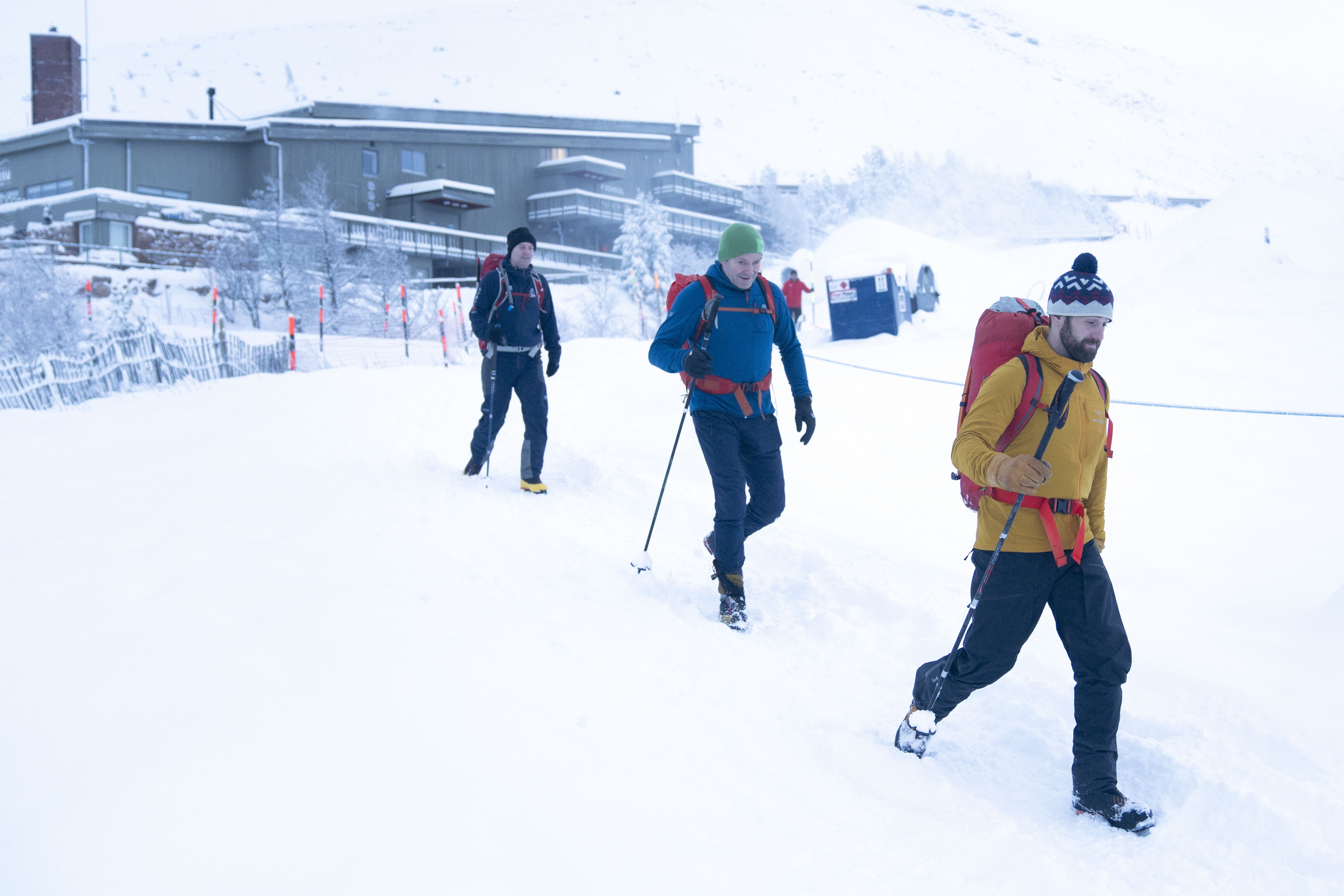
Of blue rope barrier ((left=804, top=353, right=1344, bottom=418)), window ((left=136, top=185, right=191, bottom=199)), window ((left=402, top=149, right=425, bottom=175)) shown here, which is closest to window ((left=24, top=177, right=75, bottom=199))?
window ((left=136, top=185, right=191, bottom=199))

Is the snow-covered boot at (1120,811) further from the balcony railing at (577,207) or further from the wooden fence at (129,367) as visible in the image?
the balcony railing at (577,207)

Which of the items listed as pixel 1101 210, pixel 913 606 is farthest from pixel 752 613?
pixel 1101 210

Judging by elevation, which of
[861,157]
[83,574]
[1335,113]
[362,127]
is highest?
[1335,113]

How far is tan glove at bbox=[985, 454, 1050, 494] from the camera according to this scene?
8.14 ft

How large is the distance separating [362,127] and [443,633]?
36.7 meters

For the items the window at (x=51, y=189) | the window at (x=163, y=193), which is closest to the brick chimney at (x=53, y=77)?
the window at (x=51, y=189)

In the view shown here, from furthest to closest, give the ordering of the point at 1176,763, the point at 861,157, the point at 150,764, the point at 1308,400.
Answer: the point at 861,157
the point at 1308,400
the point at 1176,763
the point at 150,764


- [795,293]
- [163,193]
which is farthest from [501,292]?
[163,193]

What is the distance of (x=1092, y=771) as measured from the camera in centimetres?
271

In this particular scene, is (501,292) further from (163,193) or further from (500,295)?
(163,193)

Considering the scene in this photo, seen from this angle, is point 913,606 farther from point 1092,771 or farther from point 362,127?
point 362,127

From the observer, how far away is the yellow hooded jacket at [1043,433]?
2.69 m

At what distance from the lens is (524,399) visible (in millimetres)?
6797

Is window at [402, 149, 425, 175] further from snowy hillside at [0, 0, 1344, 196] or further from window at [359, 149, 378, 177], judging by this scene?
snowy hillside at [0, 0, 1344, 196]
